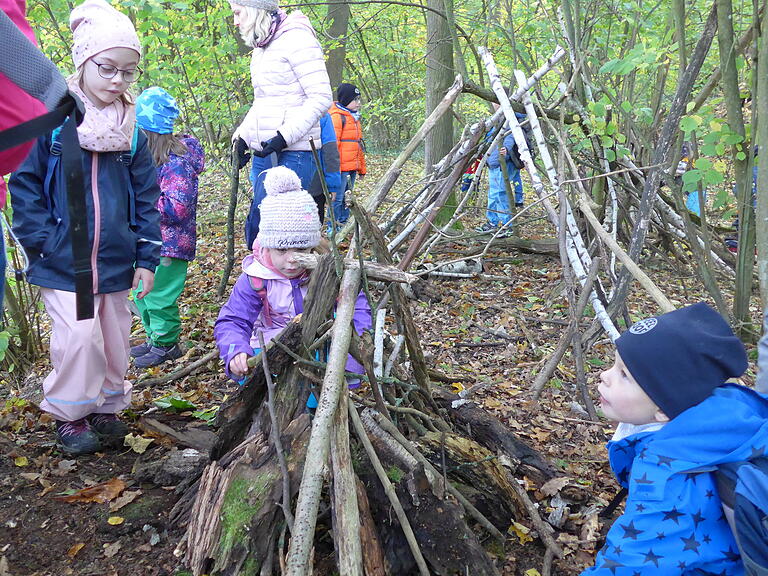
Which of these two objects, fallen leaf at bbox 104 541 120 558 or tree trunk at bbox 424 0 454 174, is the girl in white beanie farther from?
tree trunk at bbox 424 0 454 174

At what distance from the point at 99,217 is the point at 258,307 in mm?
844

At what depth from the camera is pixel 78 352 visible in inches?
112

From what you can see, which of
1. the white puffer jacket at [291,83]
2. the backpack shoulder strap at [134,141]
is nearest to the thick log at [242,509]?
the backpack shoulder strap at [134,141]

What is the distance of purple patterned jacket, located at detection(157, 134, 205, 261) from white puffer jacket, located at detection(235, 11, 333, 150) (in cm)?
51

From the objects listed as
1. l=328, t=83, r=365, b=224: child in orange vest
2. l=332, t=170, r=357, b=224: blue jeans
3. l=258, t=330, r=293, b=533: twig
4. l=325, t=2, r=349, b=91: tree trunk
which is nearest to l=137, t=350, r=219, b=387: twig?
l=258, t=330, r=293, b=533: twig

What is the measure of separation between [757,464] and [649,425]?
1.00 ft

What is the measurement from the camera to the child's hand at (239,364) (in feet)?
8.35

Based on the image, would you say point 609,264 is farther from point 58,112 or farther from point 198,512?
point 58,112

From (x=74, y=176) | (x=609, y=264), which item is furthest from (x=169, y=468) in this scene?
(x=609, y=264)

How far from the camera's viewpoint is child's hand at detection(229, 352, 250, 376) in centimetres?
254

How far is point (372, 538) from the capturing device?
2105 millimetres

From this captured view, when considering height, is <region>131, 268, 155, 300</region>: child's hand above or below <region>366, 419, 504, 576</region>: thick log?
above

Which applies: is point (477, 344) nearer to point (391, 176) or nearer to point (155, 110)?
point (391, 176)

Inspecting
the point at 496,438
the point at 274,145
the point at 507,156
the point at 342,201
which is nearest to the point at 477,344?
the point at 496,438
